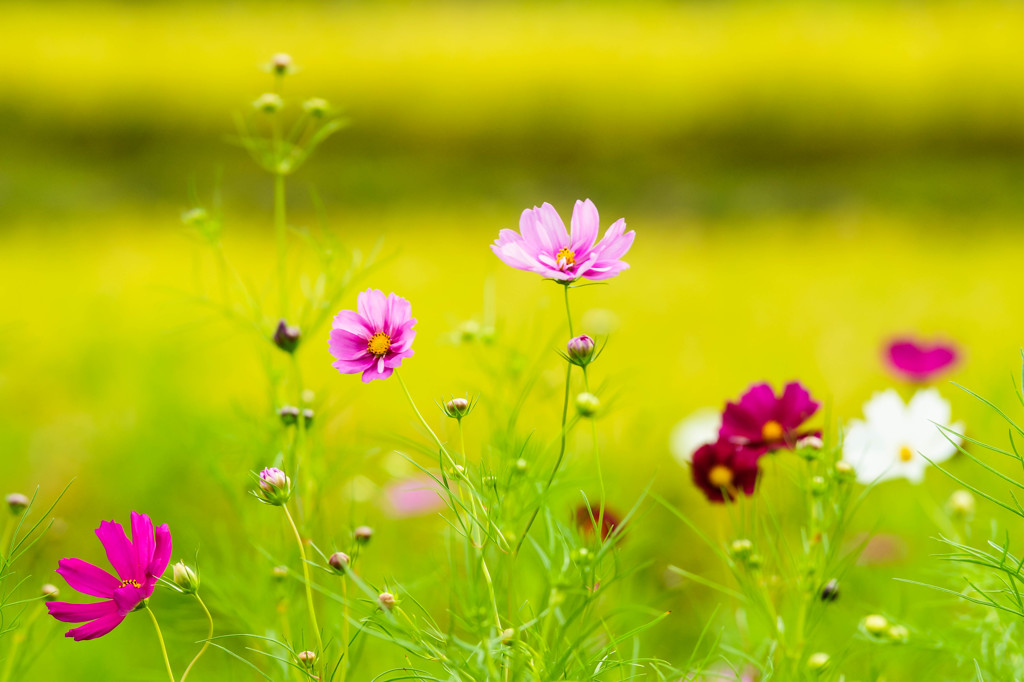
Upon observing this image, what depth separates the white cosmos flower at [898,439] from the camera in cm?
48

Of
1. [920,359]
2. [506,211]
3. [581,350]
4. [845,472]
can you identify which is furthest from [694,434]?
[506,211]

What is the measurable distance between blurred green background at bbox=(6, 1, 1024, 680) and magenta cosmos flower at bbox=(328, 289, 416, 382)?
0.21 metres

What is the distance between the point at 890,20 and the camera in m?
2.45

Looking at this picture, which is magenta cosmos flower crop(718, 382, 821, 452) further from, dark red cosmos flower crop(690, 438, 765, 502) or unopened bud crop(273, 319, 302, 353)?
unopened bud crop(273, 319, 302, 353)

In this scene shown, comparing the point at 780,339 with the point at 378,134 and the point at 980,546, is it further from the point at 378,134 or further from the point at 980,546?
the point at 378,134

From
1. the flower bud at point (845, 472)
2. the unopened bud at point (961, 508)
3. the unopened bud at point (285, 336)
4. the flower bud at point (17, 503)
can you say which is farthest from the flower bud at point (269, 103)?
the unopened bud at point (961, 508)

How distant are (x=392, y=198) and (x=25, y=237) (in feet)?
2.84

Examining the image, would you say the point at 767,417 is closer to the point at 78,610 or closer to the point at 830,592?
the point at 830,592

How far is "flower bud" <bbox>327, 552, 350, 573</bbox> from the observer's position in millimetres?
287

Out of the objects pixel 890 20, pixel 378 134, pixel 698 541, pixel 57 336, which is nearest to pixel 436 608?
pixel 698 541

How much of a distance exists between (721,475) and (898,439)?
0.44ft

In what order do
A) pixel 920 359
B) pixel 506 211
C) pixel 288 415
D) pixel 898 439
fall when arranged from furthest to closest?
pixel 506 211, pixel 920 359, pixel 898 439, pixel 288 415

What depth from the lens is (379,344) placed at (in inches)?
12.1

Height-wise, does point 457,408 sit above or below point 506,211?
above
